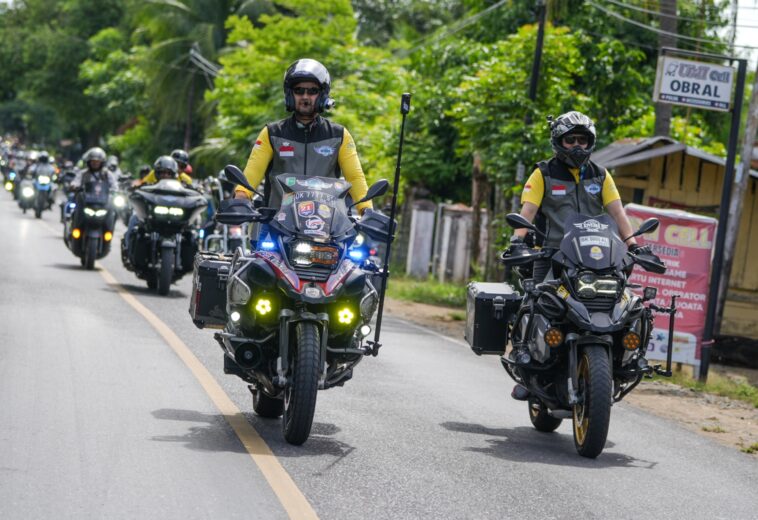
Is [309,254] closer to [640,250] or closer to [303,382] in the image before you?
[303,382]

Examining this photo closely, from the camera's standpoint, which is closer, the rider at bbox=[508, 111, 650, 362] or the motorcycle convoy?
the motorcycle convoy

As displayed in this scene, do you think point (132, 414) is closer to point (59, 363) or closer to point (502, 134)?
point (59, 363)

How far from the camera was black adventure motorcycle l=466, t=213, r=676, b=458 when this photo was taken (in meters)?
8.54

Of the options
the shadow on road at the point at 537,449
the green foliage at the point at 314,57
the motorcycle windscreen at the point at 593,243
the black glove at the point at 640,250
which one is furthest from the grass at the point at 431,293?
the motorcycle windscreen at the point at 593,243

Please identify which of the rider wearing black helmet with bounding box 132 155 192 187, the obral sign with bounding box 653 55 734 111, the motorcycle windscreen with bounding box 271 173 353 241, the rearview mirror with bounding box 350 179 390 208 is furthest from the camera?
the rider wearing black helmet with bounding box 132 155 192 187

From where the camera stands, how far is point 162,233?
1798 cm

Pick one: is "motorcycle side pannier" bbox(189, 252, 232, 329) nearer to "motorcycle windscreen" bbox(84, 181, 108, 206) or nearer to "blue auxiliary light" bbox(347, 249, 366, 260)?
"blue auxiliary light" bbox(347, 249, 366, 260)

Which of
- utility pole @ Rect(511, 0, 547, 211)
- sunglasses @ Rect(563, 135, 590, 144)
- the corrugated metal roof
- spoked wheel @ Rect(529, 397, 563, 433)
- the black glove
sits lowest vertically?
spoked wheel @ Rect(529, 397, 563, 433)

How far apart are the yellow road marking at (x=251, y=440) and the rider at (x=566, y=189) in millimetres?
1959

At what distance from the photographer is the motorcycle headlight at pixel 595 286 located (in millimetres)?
8672

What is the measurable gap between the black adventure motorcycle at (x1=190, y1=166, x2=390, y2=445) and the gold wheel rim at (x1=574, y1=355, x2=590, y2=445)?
132cm

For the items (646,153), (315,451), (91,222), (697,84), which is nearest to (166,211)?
(91,222)

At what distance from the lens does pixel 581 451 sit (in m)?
8.72

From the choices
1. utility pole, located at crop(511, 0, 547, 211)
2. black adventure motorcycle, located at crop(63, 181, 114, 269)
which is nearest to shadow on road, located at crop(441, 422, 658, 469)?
black adventure motorcycle, located at crop(63, 181, 114, 269)
